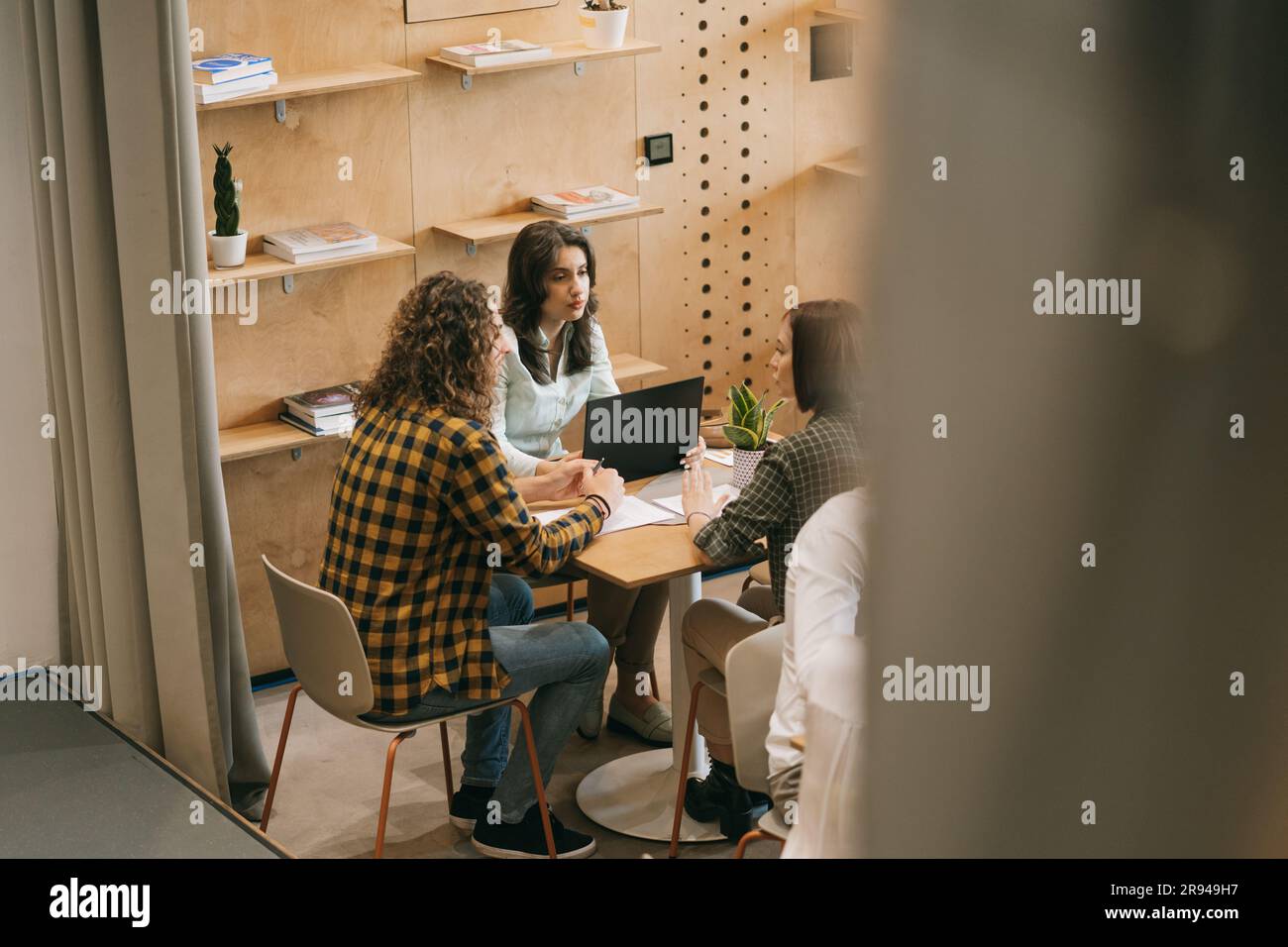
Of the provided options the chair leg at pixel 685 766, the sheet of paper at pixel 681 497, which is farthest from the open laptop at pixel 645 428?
the chair leg at pixel 685 766

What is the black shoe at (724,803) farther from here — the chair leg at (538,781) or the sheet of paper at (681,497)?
the sheet of paper at (681,497)

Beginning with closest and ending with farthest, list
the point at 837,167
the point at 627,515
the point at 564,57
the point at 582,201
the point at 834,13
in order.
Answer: the point at 627,515 < the point at 564,57 < the point at 582,201 < the point at 834,13 < the point at 837,167

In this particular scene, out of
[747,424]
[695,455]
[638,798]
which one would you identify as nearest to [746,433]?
[747,424]

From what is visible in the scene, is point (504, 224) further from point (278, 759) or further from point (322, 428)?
point (278, 759)

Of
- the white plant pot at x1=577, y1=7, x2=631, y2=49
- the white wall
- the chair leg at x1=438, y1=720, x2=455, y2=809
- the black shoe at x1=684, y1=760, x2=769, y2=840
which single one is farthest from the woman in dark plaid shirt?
the white wall

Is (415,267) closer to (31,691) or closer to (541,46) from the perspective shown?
(541,46)

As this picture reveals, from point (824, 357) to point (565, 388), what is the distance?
3.37 ft

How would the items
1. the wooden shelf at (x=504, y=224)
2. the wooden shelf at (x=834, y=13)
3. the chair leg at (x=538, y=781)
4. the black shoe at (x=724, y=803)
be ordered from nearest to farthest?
the chair leg at (x=538, y=781) → the black shoe at (x=724, y=803) → the wooden shelf at (x=504, y=224) → the wooden shelf at (x=834, y=13)

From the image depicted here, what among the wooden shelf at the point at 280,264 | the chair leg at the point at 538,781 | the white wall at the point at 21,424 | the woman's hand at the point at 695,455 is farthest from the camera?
the wooden shelf at the point at 280,264

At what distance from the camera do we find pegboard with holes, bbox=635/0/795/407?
445 cm

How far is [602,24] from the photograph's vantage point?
4102 millimetres

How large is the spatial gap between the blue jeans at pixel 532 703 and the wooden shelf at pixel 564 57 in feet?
4.96

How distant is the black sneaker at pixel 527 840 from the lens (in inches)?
126

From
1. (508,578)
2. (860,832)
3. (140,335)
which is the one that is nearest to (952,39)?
(860,832)
